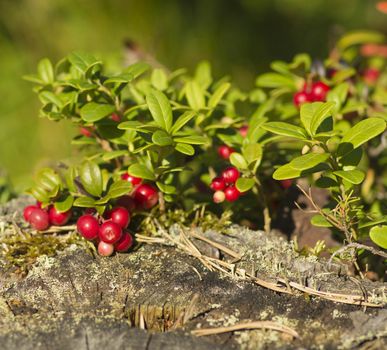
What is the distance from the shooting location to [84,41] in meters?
5.21

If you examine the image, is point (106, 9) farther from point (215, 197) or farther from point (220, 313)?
point (220, 313)

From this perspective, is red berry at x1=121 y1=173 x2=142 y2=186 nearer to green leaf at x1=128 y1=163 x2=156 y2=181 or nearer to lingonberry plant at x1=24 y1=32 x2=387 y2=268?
lingonberry plant at x1=24 y1=32 x2=387 y2=268

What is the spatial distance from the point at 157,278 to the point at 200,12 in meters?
4.14

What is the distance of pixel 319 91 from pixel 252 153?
0.65m

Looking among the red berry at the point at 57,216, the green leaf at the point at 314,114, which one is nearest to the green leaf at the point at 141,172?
the red berry at the point at 57,216

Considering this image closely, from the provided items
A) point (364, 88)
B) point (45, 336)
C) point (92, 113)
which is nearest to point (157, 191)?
point (92, 113)

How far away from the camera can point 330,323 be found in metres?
1.75

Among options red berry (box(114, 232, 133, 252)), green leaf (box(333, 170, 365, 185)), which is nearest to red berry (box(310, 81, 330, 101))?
green leaf (box(333, 170, 365, 185))

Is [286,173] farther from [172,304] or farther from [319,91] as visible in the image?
[319,91]

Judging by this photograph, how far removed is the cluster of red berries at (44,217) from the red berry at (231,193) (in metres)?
0.60

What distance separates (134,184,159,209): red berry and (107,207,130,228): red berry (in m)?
0.13

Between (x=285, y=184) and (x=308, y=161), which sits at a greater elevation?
(x=308, y=161)

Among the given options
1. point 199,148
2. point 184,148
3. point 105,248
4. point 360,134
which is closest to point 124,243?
point 105,248

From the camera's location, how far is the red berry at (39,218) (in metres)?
2.18
